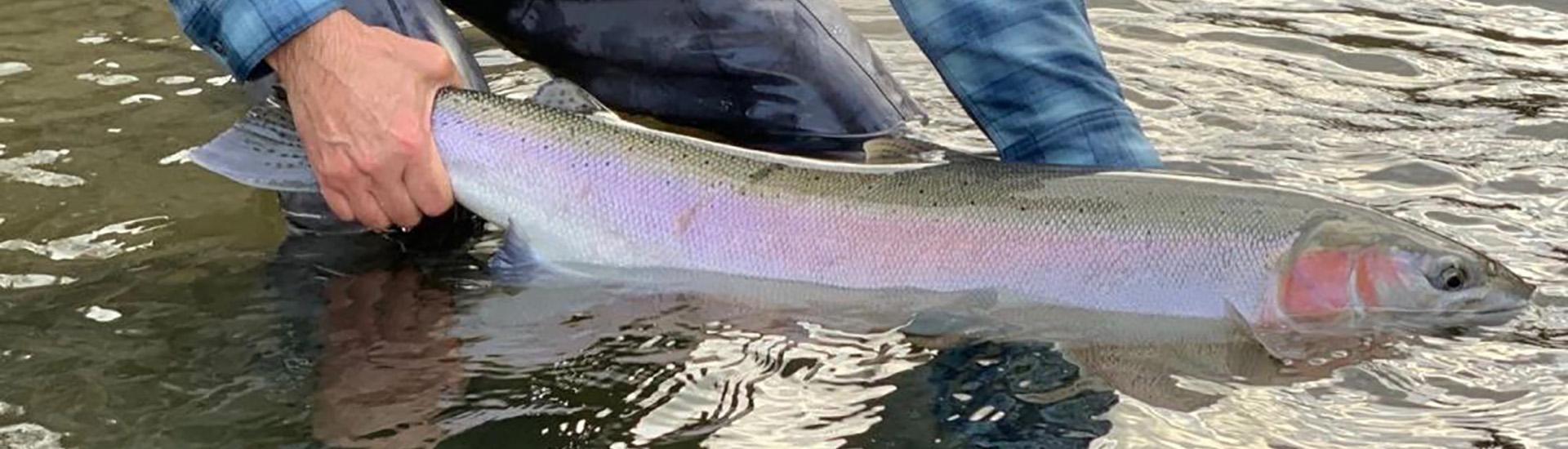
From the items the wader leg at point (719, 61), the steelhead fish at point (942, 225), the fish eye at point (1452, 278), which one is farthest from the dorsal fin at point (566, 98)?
the fish eye at point (1452, 278)

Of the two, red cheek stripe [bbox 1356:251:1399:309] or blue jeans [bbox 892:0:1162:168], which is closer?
red cheek stripe [bbox 1356:251:1399:309]

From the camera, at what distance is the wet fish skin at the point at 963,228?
2551mm

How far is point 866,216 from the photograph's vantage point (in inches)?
104

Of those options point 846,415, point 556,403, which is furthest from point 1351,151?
point 556,403

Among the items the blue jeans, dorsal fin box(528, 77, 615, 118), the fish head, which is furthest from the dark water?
the blue jeans

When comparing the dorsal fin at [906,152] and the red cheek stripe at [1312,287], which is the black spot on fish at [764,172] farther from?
the red cheek stripe at [1312,287]

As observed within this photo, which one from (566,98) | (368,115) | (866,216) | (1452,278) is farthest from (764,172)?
(1452,278)

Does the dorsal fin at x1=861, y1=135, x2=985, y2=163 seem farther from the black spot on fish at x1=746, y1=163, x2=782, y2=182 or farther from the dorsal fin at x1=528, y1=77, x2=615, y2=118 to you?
the dorsal fin at x1=528, y1=77, x2=615, y2=118

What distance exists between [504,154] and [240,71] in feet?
1.30

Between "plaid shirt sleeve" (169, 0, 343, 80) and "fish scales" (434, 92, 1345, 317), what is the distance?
22 cm

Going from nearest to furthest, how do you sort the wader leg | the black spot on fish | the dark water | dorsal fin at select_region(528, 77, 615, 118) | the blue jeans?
the dark water, the black spot on fish, dorsal fin at select_region(528, 77, 615, 118), the blue jeans, the wader leg

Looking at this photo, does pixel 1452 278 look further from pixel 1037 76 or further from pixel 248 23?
pixel 248 23

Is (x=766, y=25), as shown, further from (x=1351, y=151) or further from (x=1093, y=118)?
(x=1351, y=151)

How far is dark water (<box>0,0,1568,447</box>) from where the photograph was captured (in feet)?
7.39
